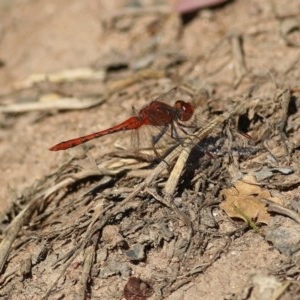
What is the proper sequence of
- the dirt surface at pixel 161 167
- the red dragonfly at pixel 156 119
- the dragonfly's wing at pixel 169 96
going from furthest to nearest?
the dragonfly's wing at pixel 169 96, the red dragonfly at pixel 156 119, the dirt surface at pixel 161 167

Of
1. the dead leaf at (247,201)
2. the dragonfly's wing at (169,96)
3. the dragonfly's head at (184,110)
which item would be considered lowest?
the dead leaf at (247,201)

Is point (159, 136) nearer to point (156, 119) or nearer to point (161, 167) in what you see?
point (156, 119)

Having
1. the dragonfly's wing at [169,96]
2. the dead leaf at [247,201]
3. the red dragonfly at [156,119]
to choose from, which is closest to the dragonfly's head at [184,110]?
the red dragonfly at [156,119]

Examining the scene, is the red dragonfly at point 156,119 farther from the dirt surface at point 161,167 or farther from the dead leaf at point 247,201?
the dead leaf at point 247,201

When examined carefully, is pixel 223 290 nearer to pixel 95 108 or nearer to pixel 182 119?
pixel 182 119

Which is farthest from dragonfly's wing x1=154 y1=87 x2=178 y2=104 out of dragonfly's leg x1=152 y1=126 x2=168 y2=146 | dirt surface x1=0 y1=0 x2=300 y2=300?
dragonfly's leg x1=152 y1=126 x2=168 y2=146
